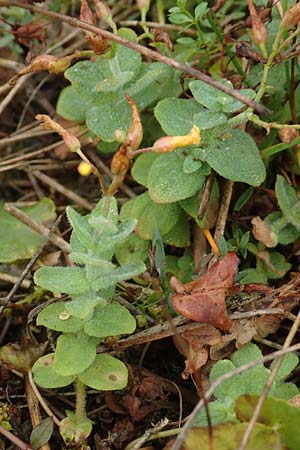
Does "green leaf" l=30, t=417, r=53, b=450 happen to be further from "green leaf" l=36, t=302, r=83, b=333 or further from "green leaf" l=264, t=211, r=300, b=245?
"green leaf" l=264, t=211, r=300, b=245

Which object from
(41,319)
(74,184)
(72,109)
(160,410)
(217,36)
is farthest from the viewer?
(74,184)

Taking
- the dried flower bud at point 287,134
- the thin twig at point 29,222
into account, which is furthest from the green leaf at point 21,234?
the dried flower bud at point 287,134

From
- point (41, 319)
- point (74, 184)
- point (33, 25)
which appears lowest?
point (74, 184)

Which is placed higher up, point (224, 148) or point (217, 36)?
point (217, 36)

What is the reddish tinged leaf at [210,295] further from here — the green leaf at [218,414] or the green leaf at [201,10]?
the green leaf at [201,10]

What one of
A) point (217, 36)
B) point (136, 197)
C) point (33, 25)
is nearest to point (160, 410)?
point (136, 197)

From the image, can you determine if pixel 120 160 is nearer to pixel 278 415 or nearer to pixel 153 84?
pixel 278 415

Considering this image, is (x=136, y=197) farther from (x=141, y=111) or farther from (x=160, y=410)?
(x=160, y=410)
